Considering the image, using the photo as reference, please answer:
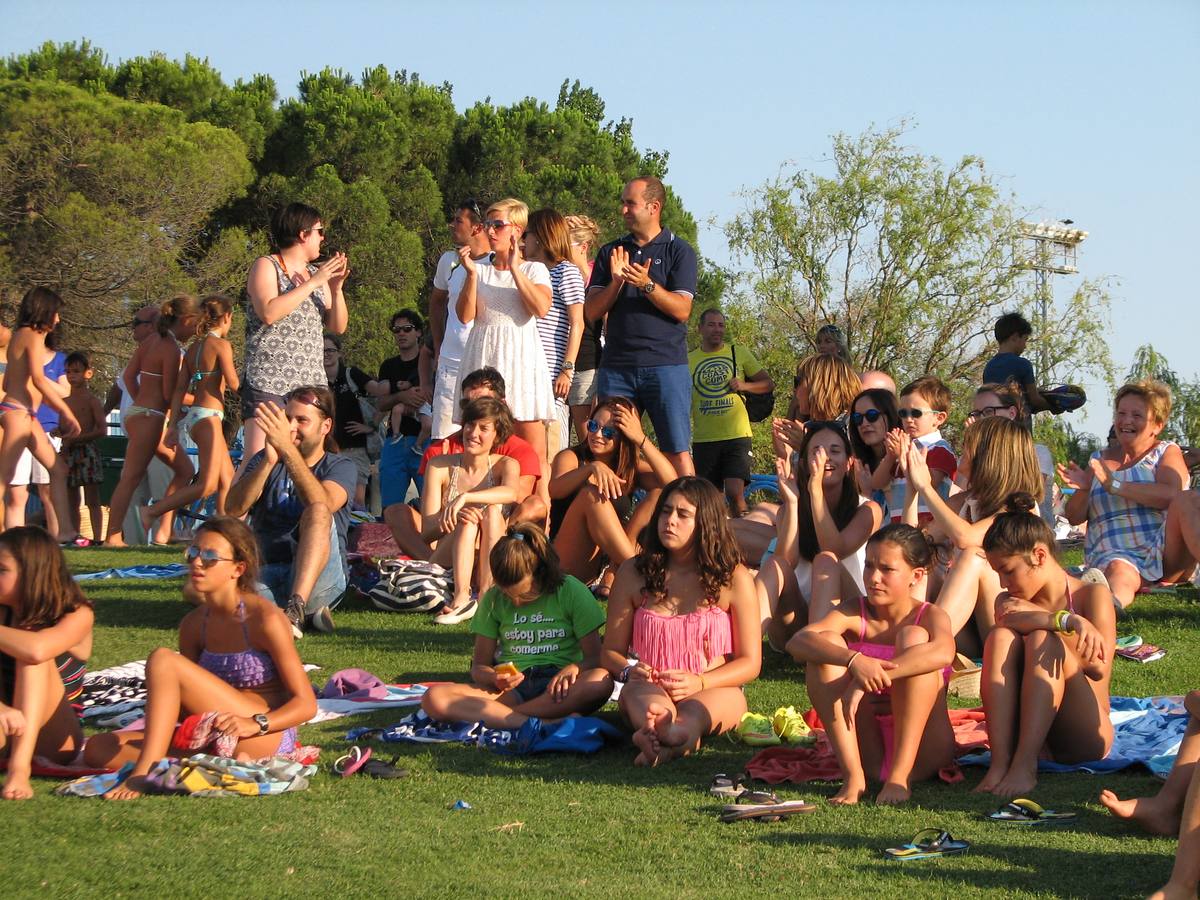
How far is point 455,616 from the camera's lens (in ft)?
27.3

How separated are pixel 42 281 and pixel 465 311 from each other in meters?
19.1

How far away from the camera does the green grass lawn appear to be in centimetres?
390

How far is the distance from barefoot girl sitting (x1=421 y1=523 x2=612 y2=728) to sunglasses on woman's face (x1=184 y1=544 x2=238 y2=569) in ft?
3.62

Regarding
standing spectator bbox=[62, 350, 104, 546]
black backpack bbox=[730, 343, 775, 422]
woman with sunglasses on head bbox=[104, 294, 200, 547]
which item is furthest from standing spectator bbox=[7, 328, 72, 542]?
black backpack bbox=[730, 343, 775, 422]

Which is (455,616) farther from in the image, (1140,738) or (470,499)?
(1140,738)

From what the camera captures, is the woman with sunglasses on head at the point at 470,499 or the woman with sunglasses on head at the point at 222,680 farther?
the woman with sunglasses on head at the point at 470,499

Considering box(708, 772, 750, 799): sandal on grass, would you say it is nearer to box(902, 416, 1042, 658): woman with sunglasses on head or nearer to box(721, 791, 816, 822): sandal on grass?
box(721, 791, 816, 822): sandal on grass

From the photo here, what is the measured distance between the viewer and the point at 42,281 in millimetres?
25828

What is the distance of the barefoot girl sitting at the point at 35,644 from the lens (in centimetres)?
510

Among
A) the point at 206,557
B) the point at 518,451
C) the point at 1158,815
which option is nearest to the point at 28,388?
the point at 518,451

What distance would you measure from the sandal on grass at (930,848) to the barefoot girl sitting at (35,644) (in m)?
3.03

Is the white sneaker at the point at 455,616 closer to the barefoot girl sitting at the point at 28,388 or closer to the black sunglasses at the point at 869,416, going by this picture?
the black sunglasses at the point at 869,416

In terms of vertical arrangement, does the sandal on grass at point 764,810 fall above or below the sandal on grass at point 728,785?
below

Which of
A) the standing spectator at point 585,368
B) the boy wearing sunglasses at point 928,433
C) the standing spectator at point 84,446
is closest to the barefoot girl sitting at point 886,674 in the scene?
the boy wearing sunglasses at point 928,433
